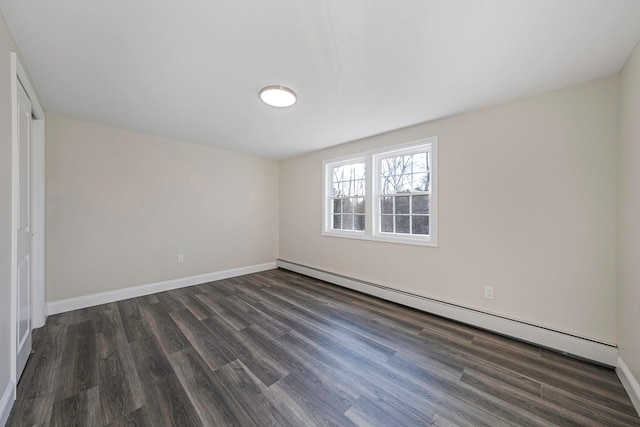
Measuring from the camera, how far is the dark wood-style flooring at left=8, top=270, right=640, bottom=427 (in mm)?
1413

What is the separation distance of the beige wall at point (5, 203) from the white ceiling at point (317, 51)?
24cm

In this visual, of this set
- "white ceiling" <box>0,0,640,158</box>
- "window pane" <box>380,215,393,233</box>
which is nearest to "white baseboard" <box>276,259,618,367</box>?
"window pane" <box>380,215,393,233</box>

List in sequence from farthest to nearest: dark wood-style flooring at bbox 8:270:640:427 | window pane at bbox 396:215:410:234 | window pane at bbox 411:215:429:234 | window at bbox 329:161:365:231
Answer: window at bbox 329:161:365:231 < window pane at bbox 396:215:410:234 < window pane at bbox 411:215:429:234 < dark wood-style flooring at bbox 8:270:640:427

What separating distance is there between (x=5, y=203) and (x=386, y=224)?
3.52 m

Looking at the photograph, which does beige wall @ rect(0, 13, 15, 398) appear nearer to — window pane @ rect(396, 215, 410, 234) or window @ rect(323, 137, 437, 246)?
window @ rect(323, 137, 437, 246)

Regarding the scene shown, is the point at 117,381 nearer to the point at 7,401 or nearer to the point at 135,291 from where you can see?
the point at 7,401

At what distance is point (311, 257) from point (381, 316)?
193cm

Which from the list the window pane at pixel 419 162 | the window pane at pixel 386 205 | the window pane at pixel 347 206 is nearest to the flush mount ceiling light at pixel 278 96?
the window pane at pixel 419 162

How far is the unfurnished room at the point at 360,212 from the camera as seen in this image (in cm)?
143

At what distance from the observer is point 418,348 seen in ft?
6.89

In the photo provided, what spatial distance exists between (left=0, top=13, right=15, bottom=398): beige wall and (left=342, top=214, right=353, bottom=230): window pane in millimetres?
3508

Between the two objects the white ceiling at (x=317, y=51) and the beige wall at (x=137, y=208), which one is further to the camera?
the beige wall at (x=137, y=208)

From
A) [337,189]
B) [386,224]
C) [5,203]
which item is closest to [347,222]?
[337,189]

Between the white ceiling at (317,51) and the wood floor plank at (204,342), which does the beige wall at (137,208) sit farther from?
the wood floor plank at (204,342)
